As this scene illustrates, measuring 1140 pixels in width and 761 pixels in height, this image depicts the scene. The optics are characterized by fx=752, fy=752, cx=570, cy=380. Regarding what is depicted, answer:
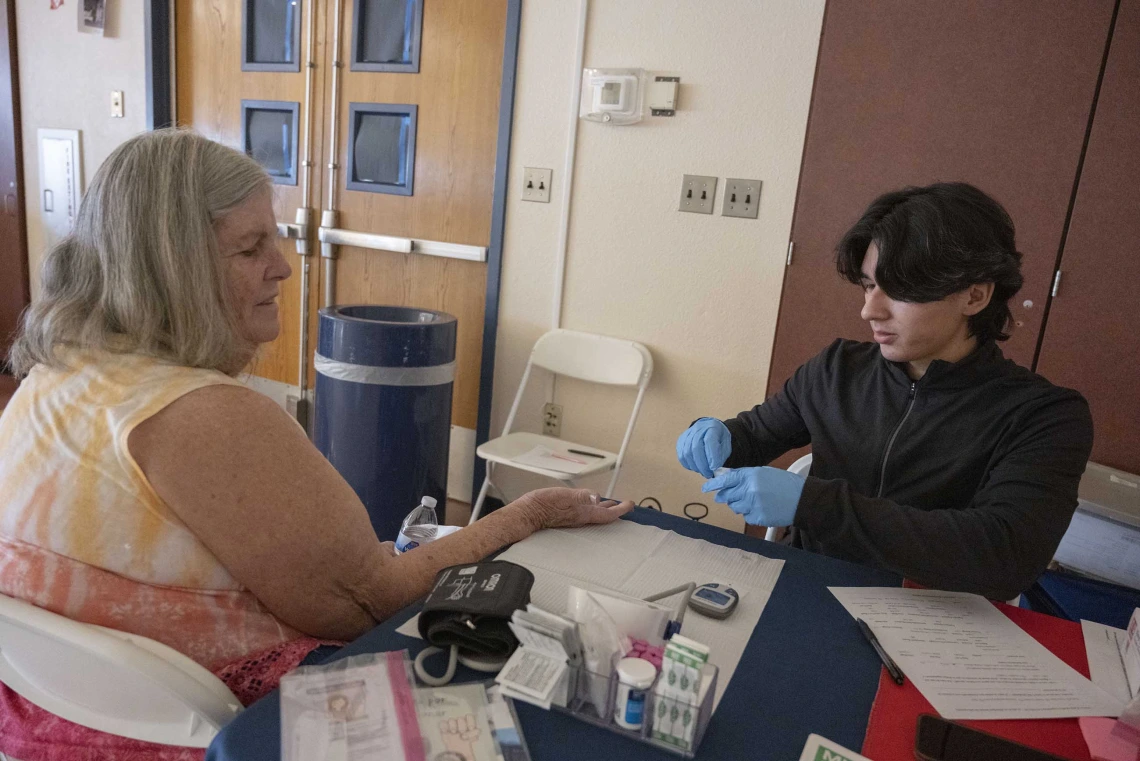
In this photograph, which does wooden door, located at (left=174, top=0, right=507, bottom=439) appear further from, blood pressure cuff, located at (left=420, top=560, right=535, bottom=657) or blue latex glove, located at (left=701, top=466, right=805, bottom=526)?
blood pressure cuff, located at (left=420, top=560, right=535, bottom=657)

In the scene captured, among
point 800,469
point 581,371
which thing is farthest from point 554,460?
point 800,469

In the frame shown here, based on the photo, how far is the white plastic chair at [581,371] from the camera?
262 centimetres

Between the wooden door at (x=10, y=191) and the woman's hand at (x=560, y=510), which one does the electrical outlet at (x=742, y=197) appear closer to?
the woman's hand at (x=560, y=510)

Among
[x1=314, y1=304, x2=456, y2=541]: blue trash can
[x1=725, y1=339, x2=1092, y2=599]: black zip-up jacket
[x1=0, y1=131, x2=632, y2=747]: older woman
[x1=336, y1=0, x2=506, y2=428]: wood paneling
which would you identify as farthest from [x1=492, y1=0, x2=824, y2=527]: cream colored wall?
[x1=0, y1=131, x2=632, y2=747]: older woman

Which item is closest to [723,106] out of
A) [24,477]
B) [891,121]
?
[891,121]

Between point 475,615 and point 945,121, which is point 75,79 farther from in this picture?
point 475,615

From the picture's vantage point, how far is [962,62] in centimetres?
213

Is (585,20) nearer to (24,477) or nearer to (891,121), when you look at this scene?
(891,121)

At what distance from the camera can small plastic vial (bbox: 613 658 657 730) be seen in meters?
0.71

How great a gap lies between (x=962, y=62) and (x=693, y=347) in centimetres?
116

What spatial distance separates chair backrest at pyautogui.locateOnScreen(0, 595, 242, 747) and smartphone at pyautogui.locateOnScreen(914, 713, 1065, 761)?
714mm

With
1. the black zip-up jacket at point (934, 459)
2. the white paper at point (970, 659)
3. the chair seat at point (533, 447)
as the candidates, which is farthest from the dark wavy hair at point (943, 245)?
the chair seat at point (533, 447)

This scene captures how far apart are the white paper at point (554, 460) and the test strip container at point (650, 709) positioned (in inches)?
65.4

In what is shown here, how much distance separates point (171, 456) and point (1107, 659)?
1221 mm
